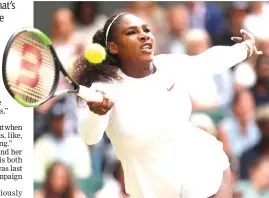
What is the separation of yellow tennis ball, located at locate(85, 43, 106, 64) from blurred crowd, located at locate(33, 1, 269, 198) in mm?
425

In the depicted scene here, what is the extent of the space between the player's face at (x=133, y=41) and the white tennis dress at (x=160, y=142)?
53 mm

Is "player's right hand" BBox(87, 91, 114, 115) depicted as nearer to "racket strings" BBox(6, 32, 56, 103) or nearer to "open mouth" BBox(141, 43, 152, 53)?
"racket strings" BBox(6, 32, 56, 103)

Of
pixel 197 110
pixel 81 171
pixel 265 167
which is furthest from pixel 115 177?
pixel 265 167

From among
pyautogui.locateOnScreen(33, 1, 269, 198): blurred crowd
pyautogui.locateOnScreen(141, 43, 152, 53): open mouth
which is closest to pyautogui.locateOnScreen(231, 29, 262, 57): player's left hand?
pyautogui.locateOnScreen(33, 1, 269, 198): blurred crowd

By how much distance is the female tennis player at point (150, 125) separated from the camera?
71.2 inches

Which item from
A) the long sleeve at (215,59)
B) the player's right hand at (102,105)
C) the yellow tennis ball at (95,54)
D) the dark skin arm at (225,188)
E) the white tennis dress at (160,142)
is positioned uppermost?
the yellow tennis ball at (95,54)

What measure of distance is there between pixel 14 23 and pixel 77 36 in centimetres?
23

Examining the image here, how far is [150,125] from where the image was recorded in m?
1.83

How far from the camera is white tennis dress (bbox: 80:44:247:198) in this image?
1807mm

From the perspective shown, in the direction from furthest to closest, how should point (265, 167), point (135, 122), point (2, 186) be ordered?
point (265, 167) < point (2, 186) < point (135, 122)

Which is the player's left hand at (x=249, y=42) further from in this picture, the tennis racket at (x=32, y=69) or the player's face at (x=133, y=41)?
the tennis racket at (x=32, y=69)

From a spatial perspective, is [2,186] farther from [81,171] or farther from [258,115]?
[258,115]

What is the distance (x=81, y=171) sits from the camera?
2334 millimetres

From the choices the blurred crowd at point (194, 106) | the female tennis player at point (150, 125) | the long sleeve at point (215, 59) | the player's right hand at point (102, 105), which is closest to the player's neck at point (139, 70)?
the female tennis player at point (150, 125)
